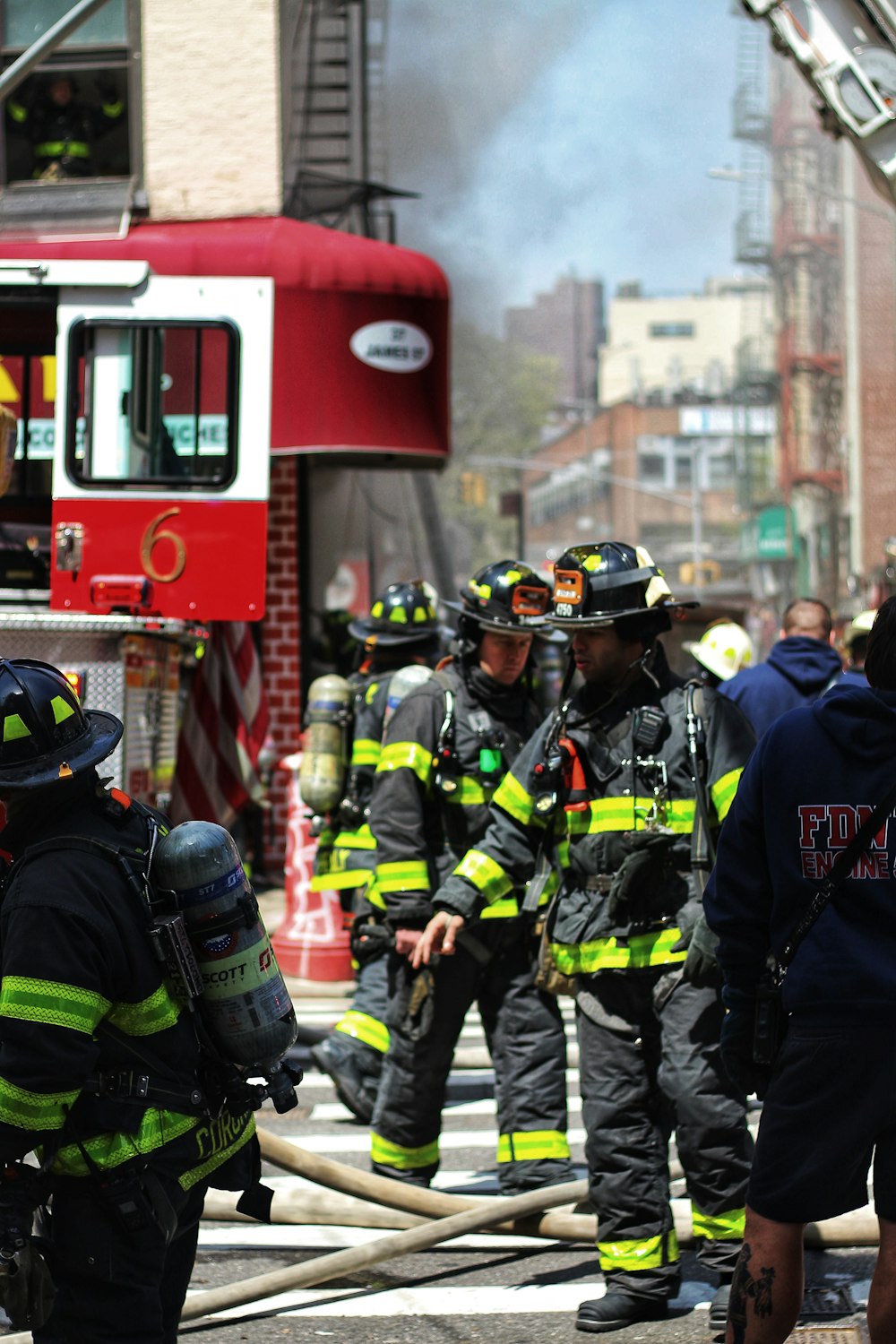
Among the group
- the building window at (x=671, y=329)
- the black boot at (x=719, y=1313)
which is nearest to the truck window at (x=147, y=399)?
the black boot at (x=719, y=1313)

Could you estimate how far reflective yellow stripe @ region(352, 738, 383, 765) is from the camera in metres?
6.95

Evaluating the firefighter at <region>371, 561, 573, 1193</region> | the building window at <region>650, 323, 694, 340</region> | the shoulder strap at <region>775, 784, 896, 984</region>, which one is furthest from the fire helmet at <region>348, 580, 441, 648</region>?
the building window at <region>650, 323, 694, 340</region>

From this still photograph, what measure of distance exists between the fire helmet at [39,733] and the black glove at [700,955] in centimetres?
185

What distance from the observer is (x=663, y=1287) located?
4.48 meters

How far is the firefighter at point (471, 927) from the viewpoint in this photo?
5527 mm

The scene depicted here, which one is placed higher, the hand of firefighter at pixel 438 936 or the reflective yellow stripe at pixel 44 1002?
the reflective yellow stripe at pixel 44 1002

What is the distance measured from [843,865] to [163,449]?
4.44m

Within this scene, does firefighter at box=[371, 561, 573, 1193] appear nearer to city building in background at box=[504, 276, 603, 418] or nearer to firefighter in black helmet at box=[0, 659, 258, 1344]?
firefighter in black helmet at box=[0, 659, 258, 1344]

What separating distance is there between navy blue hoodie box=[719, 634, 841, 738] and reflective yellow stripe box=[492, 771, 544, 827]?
333 centimetres

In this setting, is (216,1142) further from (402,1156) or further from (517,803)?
(402,1156)

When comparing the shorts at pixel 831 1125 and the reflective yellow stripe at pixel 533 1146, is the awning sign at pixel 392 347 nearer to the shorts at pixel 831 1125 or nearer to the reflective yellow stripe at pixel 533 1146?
the reflective yellow stripe at pixel 533 1146

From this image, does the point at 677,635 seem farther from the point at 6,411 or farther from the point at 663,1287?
the point at 663,1287

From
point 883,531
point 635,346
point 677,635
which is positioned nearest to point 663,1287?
point 677,635

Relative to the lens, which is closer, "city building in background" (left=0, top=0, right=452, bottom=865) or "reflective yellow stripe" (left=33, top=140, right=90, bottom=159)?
"city building in background" (left=0, top=0, right=452, bottom=865)
